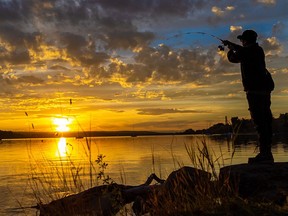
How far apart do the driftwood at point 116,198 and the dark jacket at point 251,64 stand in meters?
2.36

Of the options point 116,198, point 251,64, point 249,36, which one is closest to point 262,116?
point 251,64

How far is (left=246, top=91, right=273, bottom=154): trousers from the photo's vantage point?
30.4 ft

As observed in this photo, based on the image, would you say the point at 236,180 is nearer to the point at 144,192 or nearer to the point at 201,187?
the point at 201,187

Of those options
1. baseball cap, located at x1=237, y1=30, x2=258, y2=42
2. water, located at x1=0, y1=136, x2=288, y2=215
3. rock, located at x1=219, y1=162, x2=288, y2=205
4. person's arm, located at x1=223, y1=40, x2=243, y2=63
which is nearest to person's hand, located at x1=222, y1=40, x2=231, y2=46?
person's arm, located at x1=223, y1=40, x2=243, y2=63

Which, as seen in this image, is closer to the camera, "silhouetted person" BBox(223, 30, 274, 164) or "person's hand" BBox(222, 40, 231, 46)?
"silhouetted person" BBox(223, 30, 274, 164)

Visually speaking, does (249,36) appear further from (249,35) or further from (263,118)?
(263,118)

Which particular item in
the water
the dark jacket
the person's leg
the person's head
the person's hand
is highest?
the person's head

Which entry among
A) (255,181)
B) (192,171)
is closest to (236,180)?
(255,181)

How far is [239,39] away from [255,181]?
341 centimetres

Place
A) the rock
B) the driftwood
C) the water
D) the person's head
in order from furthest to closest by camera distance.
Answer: the person's head, the water, the rock, the driftwood

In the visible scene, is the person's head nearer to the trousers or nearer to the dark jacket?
the dark jacket

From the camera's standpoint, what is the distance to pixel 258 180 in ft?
27.4

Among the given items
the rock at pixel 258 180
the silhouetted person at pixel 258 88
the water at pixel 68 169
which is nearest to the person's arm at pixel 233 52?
the silhouetted person at pixel 258 88

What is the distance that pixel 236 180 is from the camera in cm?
848
